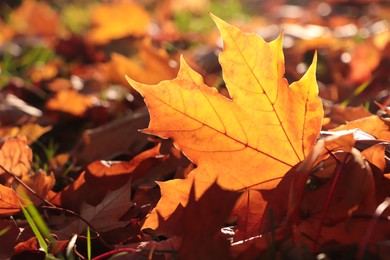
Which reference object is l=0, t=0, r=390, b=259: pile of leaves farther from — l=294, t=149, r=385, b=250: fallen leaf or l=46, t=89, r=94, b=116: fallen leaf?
l=46, t=89, r=94, b=116: fallen leaf

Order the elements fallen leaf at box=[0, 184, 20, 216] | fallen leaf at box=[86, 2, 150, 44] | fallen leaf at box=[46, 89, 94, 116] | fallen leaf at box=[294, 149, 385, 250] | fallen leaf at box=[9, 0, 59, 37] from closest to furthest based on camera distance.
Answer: fallen leaf at box=[294, 149, 385, 250], fallen leaf at box=[0, 184, 20, 216], fallen leaf at box=[46, 89, 94, 116], fallen leaf at box=[86, 2, 150, 44], fallen leaf at box=[9, 0, 59, 37]

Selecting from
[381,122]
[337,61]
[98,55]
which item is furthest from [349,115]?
[98,55]

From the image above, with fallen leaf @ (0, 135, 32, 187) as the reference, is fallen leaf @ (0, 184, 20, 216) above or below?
above

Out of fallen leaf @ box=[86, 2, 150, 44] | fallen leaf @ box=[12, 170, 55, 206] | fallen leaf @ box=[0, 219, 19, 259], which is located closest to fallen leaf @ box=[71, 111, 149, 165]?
fallen leaf @ box=[12, 170, 55, 206]

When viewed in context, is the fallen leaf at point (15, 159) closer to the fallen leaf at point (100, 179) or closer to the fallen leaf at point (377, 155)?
the fallen leaf at point (100, 179)

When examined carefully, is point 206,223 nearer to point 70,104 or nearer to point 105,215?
point 105,215

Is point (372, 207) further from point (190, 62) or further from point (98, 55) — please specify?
point (98, 55)

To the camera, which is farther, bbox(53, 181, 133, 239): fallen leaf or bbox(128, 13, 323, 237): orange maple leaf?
bbox(53, 181, 133, 239): fallen leaf

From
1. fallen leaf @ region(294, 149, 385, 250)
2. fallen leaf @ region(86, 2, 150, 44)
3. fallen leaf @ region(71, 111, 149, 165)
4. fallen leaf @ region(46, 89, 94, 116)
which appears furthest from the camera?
fallen leaf @ region(86, 2, 150, 44)
